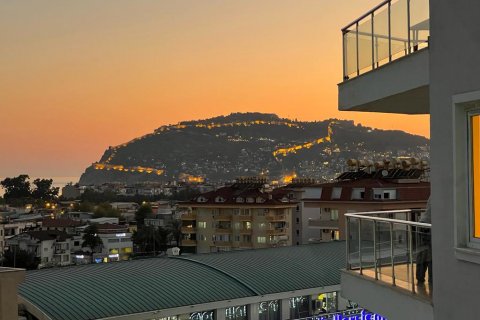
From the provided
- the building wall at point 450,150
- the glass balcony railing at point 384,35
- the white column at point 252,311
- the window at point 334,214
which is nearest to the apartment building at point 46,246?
the window at point 334,214

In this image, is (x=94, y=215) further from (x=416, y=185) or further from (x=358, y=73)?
(x=358, y=73)

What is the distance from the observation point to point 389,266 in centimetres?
622

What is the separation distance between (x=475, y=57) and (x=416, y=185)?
4858cm

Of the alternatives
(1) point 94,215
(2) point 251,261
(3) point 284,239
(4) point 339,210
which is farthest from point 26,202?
(2) point 251,261

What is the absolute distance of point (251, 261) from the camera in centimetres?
2375

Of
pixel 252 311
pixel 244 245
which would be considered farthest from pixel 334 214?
pixel 252 311

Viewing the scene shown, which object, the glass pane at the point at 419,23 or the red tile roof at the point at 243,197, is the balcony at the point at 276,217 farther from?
the glass pane at the point at 419,23

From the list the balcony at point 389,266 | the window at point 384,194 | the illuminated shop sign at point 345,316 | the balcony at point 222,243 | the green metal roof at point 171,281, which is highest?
the balcony at point 389,266

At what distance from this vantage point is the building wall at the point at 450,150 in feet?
14.6

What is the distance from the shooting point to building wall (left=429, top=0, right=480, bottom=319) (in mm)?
4441

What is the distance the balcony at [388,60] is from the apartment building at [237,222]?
6422 centimetres

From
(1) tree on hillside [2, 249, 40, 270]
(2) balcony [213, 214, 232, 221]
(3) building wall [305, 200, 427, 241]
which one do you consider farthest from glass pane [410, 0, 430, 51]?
(1) tree on hillside [2, 249, 40, 270]

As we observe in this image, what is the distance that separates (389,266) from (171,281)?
14.7 metres

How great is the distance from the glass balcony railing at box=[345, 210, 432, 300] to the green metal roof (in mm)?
11703
